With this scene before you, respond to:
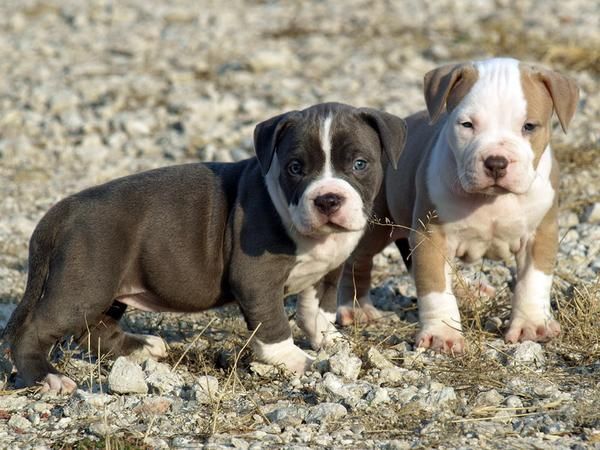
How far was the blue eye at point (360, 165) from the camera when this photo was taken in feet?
23.1

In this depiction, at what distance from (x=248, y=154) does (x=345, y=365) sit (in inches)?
243

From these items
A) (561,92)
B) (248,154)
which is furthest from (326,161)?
(248,154)

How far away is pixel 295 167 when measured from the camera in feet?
22.9

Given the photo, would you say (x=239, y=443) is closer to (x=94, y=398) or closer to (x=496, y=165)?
(x=94, y=398)

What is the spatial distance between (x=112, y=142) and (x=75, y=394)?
742 cm

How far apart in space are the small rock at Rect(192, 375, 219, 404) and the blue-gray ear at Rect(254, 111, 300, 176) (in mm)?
1306

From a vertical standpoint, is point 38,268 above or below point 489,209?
below

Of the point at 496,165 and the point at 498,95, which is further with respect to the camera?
the point at 498,95

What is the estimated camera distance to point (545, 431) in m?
5.94

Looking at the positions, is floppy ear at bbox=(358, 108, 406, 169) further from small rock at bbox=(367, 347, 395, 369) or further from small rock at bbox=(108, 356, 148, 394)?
small rock at bbox=(108, 356, 148, 394)

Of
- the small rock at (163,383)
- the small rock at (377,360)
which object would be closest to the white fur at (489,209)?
the small rock at (377,360)

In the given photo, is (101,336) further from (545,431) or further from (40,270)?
(545,431)

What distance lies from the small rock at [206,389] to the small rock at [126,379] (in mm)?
321

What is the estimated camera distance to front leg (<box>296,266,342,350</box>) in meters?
7.77
